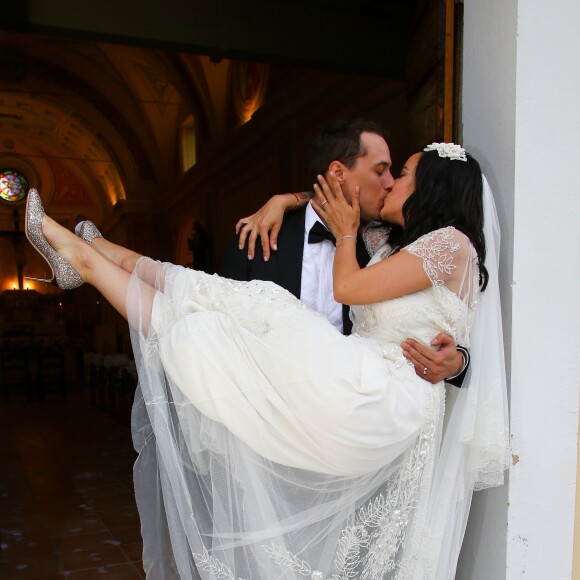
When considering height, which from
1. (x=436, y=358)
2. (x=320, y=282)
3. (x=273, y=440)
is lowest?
(x=273, y=440)

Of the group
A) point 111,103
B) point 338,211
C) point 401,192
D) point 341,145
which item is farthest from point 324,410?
point 111,103

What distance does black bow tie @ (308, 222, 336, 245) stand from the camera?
226cm

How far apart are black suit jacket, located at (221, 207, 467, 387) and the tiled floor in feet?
7.83

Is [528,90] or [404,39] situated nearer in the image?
[528,90]

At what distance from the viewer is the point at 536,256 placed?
2.02 meters

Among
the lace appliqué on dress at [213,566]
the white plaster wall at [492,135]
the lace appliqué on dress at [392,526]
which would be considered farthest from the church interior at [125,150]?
the lace appliqué on dress at [213,566]

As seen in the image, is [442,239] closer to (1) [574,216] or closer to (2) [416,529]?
(1) [574,216]

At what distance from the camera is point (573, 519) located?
6.98 feet

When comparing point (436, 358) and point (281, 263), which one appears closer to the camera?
point (436, 358)

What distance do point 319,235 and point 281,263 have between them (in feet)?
0.58

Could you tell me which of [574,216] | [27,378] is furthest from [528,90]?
[27,378]

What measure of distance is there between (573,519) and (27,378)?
494 inches

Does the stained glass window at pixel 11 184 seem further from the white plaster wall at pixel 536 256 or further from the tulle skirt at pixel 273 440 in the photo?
the white plaster wall at pixel 536 256

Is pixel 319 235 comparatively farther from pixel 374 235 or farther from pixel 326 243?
pixel 374 235
